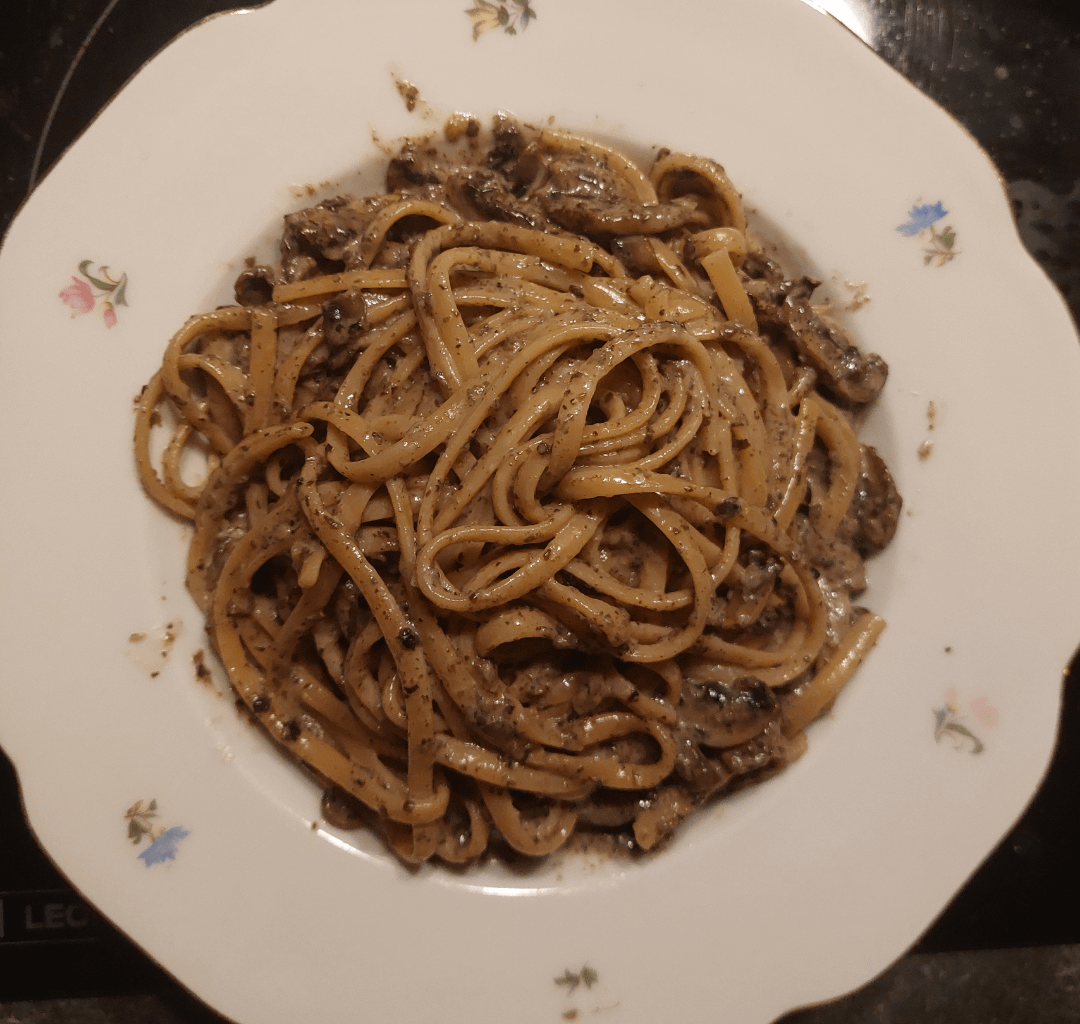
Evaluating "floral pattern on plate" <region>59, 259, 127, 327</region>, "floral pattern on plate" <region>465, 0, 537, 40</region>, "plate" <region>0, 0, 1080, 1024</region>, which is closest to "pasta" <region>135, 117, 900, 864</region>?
"plate" <region>0, 0, 1080, 1024</region>

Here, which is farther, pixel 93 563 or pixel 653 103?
pixel 653 103

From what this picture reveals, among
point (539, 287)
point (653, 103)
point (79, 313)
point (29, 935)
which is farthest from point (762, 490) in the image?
point (29, 935)

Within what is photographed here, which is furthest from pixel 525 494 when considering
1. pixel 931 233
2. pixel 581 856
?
pixel 931 233

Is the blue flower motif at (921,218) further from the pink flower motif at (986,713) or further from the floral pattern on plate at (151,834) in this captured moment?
the floral pattern on plate at (151,834)

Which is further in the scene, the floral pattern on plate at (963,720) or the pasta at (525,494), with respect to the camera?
the floral pattern on plate at (963,720)

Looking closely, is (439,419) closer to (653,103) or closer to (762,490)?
(762,490)

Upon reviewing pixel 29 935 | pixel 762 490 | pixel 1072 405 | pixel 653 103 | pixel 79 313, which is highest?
pixel 653 103

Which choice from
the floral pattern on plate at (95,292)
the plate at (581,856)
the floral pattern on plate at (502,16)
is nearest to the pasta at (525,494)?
the plate at (581,856)
